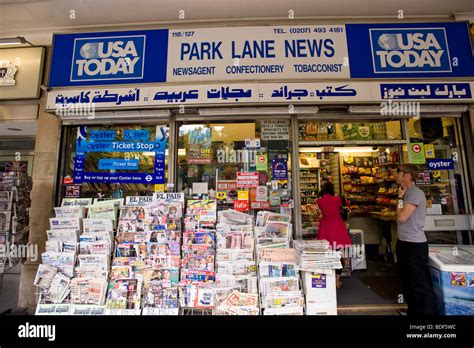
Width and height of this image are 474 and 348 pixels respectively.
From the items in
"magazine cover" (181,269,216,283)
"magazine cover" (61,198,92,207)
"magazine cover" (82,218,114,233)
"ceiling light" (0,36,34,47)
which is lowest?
"magazine cover" (181,269,216,283)

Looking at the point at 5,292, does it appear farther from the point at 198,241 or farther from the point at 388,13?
the point at 388,13

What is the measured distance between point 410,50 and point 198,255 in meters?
4.10

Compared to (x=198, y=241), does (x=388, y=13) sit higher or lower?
higher

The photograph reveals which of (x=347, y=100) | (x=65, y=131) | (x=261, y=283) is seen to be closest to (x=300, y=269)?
(x=261, y=283)

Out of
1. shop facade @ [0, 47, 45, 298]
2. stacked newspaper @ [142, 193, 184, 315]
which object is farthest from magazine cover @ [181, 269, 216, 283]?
shop facade @ [0, 47, 45, 298]

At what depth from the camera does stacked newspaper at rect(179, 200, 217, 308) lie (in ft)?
9.66

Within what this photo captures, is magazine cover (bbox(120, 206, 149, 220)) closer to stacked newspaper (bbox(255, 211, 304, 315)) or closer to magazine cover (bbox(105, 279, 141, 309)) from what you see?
magazine cover (bbox(105, 279, 141, 309))

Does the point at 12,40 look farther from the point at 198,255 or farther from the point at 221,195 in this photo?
the point at 198,255

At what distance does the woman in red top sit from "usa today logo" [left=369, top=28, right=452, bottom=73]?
6.49ft

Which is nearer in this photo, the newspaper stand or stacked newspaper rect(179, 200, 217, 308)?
stacked newspaper rect(179, 200, 217, 308)

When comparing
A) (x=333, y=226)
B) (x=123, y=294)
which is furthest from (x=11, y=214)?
(x=333, y=226)

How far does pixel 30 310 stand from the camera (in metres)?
3.38

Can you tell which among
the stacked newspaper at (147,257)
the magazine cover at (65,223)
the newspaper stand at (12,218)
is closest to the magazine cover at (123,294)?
the stacked newspaper at (147,257)

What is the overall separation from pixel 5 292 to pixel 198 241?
345 centimetres
